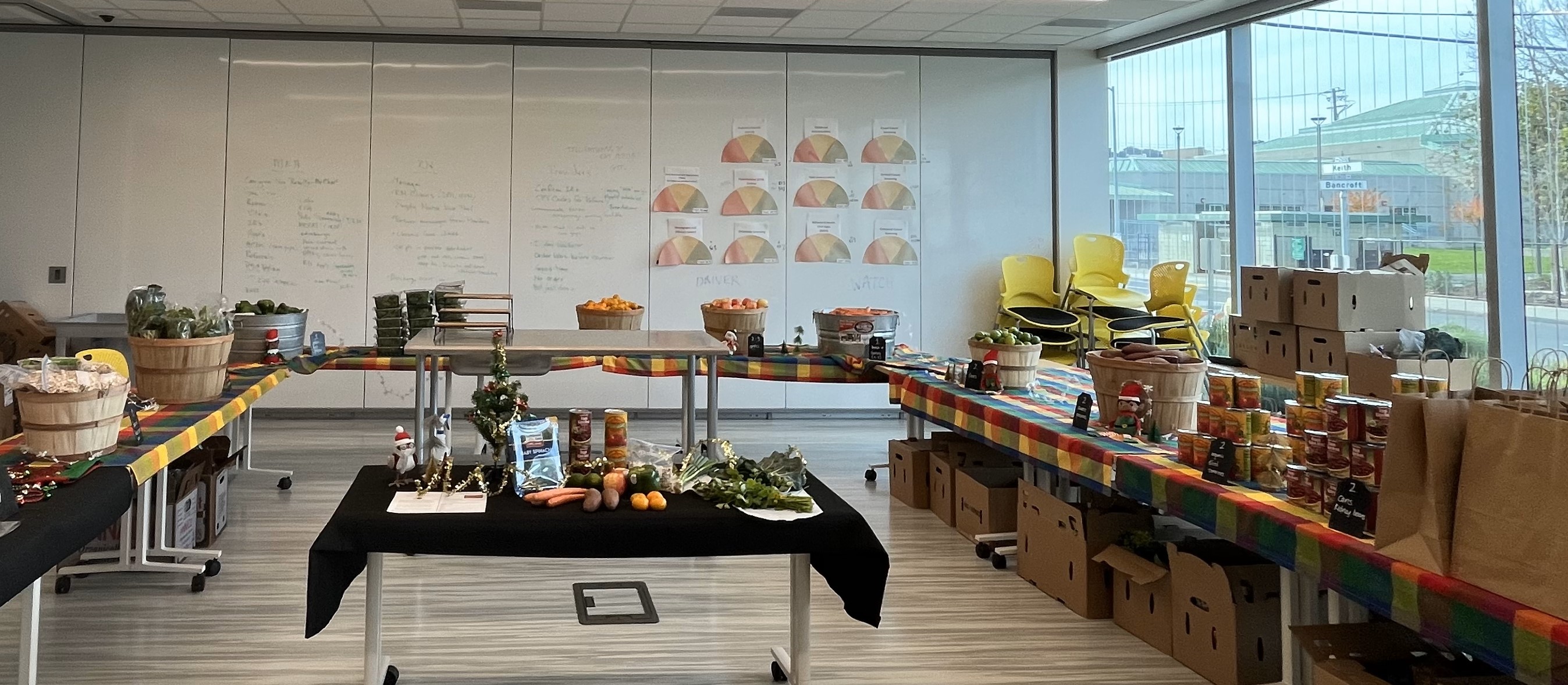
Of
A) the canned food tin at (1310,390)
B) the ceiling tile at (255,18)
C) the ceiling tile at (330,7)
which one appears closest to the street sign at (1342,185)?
the canned food tin at (1310,390)

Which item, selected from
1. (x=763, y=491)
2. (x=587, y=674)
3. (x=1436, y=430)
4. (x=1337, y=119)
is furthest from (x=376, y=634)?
(x=1337, y=119)

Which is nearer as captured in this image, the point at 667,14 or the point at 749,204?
the point at 667,14

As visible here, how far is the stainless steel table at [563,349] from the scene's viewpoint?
15.0 ft

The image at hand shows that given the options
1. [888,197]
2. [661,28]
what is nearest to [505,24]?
[661,28]

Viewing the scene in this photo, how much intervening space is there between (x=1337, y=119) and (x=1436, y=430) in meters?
5.25

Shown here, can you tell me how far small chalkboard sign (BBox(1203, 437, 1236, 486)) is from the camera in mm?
3109

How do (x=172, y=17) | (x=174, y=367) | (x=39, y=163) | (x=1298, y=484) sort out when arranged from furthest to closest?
(x=39, y=163)
(x=172, y=17)
(x=174, y=367)
(x=1298, y=484)

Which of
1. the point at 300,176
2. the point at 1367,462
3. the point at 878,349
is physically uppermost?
the point at 300,176

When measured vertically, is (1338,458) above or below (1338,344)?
below

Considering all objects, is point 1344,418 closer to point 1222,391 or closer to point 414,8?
point 1222,391

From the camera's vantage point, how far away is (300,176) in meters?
8.48

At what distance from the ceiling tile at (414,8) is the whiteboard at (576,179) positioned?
90 cm

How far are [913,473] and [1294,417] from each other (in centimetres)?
281

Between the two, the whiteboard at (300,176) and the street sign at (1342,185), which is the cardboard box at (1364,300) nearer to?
the street sign at (1342,185)
